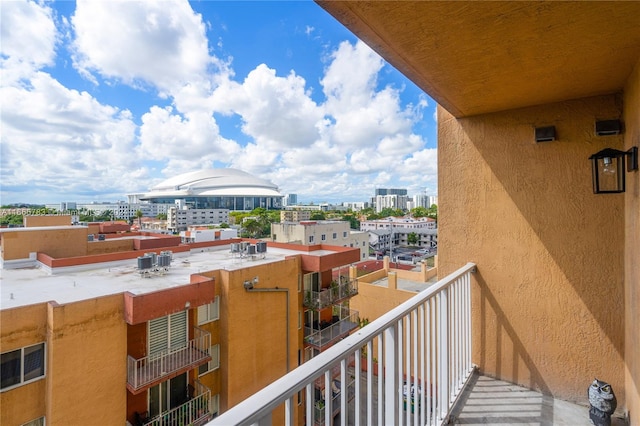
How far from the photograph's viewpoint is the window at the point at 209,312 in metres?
6.54

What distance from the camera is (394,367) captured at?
116 cm

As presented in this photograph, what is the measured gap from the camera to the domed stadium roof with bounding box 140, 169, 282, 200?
76938mm

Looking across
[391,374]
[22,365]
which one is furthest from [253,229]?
[391,374]

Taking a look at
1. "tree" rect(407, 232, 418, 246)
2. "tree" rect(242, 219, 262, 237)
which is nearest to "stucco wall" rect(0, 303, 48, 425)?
"tree" rect(242, 219, 262, 237)

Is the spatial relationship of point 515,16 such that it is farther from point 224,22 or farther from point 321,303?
point 224,22

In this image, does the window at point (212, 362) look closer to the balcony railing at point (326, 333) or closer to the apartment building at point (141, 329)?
the apartment building at point (141, 329)

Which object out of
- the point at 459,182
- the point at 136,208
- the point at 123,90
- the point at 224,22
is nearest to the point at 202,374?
the point at 459,182

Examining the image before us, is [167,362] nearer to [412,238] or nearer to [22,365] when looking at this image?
[22,365]

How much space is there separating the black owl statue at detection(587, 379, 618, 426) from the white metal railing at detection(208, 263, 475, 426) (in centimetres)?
71

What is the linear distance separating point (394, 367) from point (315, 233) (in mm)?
23315

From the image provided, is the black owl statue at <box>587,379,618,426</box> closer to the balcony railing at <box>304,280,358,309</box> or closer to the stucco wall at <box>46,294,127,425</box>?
the stucco wall at <box>46,294,127,425</box>

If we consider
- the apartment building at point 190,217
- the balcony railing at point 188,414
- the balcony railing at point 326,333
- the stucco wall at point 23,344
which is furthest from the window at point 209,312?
the apartment building at point 190,217

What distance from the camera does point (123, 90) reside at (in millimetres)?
27688

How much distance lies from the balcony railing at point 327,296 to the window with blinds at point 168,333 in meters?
3.88
